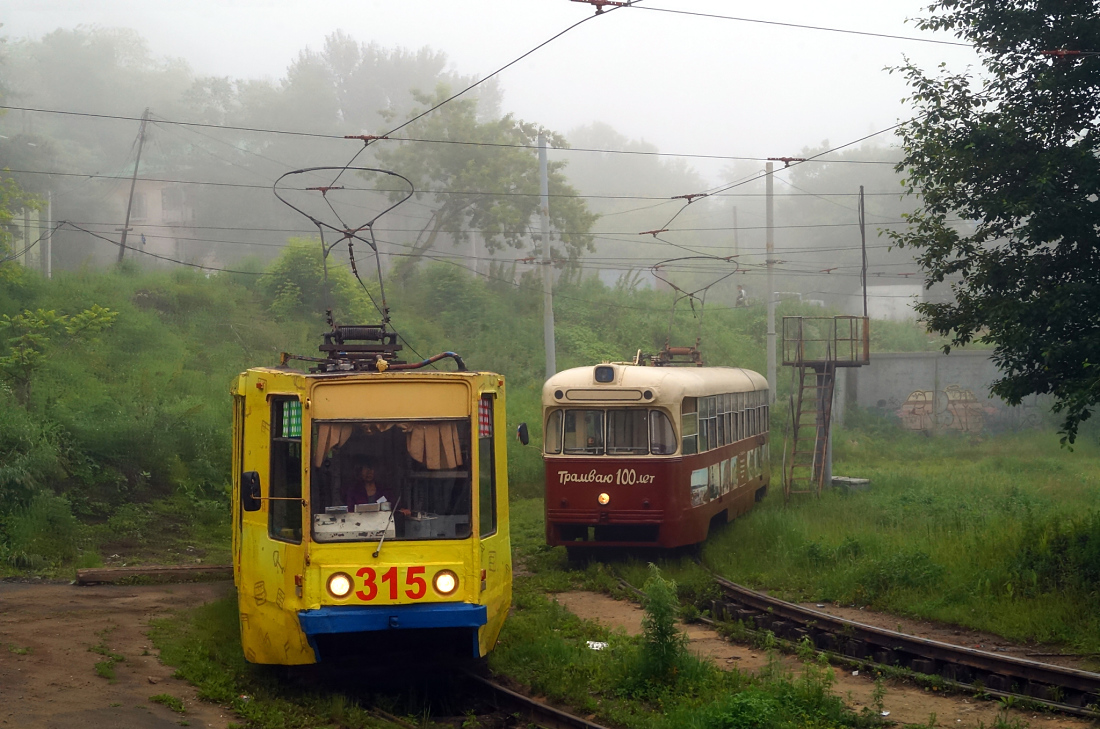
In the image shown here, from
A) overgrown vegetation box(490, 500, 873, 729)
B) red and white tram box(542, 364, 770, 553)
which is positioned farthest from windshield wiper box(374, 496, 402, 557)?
red and white tram box(542, 364, 770, 553)

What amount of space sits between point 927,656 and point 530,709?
3900 mm

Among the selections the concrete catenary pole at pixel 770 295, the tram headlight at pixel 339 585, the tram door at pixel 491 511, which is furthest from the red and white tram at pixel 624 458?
the concrete catenary pole at pixel 770 295

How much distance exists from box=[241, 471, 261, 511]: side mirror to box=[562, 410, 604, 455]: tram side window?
6.81 meters

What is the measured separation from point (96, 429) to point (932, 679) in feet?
49.4

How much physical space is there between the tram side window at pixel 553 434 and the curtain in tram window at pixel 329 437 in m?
6.72

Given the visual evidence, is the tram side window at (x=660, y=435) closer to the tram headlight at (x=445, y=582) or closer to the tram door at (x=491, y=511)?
the tram door at (x=491, y=511)

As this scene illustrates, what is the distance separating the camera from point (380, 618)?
24.4 feet

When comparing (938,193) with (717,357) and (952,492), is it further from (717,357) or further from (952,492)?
(717,357)

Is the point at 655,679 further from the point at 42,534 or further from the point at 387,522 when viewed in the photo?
the point at 42,534

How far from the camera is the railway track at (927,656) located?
8.03 metres

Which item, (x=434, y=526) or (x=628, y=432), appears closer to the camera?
(x=434, y=526)

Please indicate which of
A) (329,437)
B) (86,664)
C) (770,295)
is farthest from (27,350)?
(770,295)

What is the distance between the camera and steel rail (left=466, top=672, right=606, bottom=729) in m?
7.67

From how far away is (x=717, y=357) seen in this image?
38.0 meters
